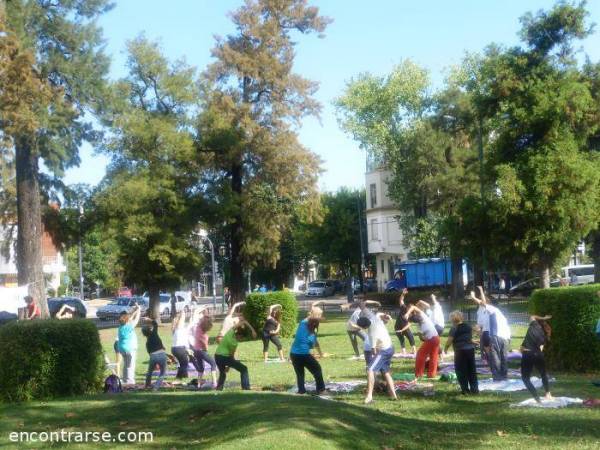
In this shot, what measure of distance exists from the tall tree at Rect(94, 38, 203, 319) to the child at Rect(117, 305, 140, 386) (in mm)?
25005

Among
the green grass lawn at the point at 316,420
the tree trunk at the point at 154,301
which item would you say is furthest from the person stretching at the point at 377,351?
the tree trunk at the point at 154,301

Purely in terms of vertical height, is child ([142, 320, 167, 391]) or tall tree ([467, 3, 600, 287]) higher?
tall tree ([467, 3, 600, 287])

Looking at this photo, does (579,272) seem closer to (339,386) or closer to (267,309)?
(267,309)

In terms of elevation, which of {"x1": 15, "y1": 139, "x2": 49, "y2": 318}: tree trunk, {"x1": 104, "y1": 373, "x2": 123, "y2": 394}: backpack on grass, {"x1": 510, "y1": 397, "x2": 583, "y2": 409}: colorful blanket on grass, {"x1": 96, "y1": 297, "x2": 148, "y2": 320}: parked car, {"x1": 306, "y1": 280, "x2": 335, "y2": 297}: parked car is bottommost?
{"x1": 510, "y1": 397, "x2": 583, "y2": 409}: colorful blanket on grass

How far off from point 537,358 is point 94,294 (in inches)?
3938

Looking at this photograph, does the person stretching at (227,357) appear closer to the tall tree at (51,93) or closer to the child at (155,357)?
the child at (155,357)

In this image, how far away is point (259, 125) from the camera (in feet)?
142

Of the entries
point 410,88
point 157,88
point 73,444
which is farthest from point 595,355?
point 410,88

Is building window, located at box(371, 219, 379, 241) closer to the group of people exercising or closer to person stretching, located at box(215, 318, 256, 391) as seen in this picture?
the group of people exercising

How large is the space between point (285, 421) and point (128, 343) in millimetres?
8074

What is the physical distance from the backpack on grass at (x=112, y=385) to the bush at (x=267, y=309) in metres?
14.6

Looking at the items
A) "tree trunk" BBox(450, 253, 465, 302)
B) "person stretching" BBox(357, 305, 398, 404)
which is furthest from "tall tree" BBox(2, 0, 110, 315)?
"tree trunk" BBox(450, 253, 465, 302)

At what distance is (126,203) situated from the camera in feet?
140

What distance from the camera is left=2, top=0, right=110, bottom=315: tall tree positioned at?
31625mm
